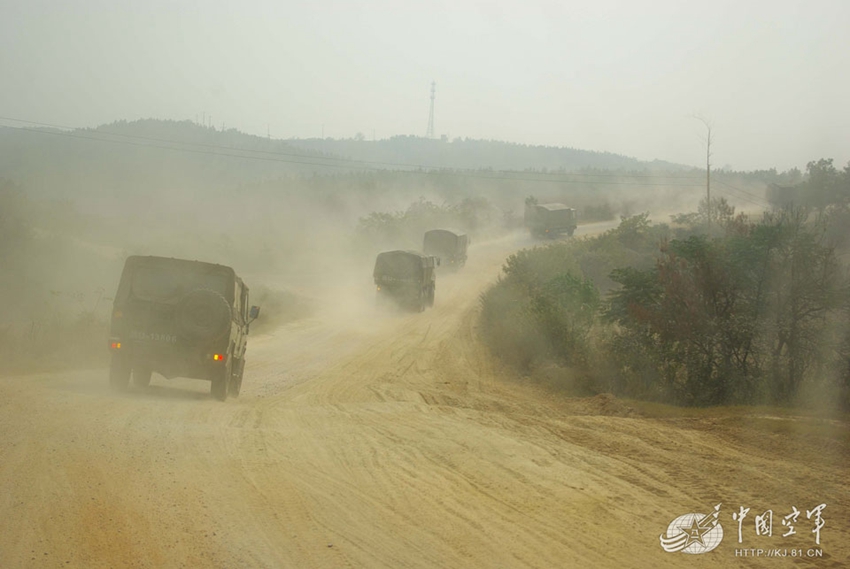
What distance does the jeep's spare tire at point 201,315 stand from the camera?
40.5ft

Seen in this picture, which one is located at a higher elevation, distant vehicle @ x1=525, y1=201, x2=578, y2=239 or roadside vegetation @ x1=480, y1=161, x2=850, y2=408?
distant vehicle @ x1=525, y1=201, x2=578, y2=239

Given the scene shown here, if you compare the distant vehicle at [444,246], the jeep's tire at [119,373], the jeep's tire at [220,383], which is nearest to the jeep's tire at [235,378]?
the jeep's tire at [220,383]

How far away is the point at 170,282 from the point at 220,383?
1948 mm

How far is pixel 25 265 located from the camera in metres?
35.5

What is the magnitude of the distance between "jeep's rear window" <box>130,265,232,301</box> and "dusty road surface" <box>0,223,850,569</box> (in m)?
1.76

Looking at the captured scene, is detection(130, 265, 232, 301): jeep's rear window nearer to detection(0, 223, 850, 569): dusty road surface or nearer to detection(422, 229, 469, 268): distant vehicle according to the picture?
detection(0, 223, 850, 569): dusty road surface

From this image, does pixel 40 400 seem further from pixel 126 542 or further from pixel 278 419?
pixel 126 542

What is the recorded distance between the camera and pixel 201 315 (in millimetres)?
12406

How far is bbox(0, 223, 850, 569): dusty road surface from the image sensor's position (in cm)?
608

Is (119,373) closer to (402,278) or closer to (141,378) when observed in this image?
(141,378)

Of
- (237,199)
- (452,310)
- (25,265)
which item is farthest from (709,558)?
(237,199)

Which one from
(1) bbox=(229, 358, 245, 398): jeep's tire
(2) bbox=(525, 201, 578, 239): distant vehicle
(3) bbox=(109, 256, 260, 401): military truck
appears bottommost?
(1) bbox=(229, 358, 245, 398): jeep's tire

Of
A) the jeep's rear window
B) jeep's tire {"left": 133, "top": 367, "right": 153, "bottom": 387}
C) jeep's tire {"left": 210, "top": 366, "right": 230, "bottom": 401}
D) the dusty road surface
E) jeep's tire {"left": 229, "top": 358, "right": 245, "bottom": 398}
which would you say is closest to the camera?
the dusty road surface

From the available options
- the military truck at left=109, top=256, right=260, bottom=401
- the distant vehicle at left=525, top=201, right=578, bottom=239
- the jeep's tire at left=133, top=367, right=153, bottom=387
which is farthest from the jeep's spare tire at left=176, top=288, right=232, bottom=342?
the distant vehicle at left=525, top=201, right=578, bottom=239
